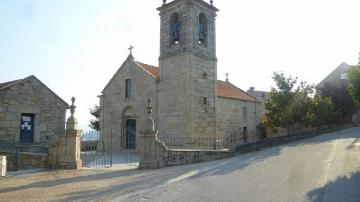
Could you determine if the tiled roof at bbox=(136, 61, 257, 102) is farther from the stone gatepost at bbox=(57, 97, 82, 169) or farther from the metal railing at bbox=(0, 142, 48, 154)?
the stone gatepost at bbox=(57, 97, 82, 169)

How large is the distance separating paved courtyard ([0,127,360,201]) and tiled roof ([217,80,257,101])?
15.0m

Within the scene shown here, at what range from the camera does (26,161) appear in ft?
47.6

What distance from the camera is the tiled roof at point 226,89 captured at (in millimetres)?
25822

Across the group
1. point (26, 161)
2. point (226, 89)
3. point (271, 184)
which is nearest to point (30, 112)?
point (26, 161)

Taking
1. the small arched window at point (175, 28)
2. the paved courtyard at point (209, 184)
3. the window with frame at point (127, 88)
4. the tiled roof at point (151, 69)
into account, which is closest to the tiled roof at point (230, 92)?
the tiled roof at point (151, 69)

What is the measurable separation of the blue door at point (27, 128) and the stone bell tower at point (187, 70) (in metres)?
8.27

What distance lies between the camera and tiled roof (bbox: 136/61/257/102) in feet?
84.7

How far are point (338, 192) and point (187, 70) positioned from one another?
584 inches

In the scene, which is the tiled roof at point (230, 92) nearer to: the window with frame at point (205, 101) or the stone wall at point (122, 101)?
the window with frame at point (205, 101)

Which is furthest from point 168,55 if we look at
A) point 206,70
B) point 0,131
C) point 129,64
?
point 0,131

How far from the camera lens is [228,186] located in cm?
876

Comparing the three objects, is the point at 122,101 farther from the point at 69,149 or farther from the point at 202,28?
the point at 69,149

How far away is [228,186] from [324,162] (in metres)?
5.90

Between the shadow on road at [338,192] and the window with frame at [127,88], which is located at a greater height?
the window with frame at [127,88]
